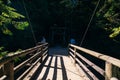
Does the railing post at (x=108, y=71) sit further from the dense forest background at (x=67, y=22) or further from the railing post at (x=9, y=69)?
the dense forest background at (x=67, y=22)

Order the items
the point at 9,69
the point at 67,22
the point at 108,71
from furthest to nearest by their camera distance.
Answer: the point at 67,22 < the point at 9,69 < the point at 108,71

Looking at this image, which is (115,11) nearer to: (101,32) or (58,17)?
(101,32)

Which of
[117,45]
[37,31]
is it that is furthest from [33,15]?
[117,45]

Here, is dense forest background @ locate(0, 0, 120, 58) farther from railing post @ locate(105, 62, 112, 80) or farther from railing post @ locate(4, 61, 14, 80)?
railing post @ locate(105, 62, 112, 80)

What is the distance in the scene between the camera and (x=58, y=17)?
2677 cm

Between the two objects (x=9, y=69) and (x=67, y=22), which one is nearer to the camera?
(x=9, y=69)

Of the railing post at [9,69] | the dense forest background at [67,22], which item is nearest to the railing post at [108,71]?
the railing post at [9,69]

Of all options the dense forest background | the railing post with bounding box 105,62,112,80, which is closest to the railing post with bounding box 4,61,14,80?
the railing post with bounding box 105,62,112,80

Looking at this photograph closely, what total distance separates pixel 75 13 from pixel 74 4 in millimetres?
1151

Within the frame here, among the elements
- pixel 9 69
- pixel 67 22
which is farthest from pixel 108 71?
pixel 67 22

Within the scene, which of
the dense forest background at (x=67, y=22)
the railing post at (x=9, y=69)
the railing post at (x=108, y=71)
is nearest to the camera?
the railing post at (x=108, y=71)

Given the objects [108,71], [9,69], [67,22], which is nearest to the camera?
[108,71]

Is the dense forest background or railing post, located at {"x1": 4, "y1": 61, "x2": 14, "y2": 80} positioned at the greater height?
the dense forest background

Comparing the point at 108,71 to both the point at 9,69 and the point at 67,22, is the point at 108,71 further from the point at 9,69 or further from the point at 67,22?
the point at 67,22
